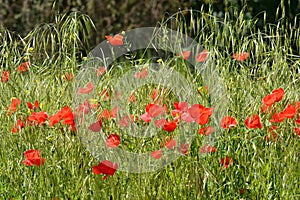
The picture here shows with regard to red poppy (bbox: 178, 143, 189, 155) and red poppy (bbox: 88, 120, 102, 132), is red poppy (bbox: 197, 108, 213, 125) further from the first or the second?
red poppy (bbox: 88, 120, 102, 132)

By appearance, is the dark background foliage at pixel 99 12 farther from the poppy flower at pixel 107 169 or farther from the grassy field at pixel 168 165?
the poppy flower at pixel 107 169

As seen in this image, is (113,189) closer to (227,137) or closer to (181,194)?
(181,194)

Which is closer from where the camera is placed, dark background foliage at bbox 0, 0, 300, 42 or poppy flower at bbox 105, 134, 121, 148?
poppy flower at bbox 105, 134, 121, 148

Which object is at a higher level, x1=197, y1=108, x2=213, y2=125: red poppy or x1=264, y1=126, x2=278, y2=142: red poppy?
x1=197, y1=108, x2=213, y2=125: red poppy

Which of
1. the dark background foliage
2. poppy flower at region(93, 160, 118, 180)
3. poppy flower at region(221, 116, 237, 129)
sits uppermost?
poppy flower at region(221, 116, 237, 129)

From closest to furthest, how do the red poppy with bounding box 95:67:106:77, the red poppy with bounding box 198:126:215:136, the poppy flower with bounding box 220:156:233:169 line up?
the red poppy with bounding box 198:126:215:136
the poppy flower with bounding box 220:156:233:169
the red poppy with bounding box 95:67:106:77

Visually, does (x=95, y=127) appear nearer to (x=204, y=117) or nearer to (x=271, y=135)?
(x=204, y=117)

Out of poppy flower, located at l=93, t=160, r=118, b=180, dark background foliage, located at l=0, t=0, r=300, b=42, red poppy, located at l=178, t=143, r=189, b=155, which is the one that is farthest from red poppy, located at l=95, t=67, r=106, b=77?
dark background foliage, located at l=0, t=0, r=300, b=42

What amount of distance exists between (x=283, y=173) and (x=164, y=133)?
49 cm

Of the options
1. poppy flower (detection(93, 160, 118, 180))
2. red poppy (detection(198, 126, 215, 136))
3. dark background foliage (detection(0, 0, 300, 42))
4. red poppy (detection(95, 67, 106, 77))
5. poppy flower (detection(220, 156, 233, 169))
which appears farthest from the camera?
dark background foliage (detection(0, 0, 300, 42))

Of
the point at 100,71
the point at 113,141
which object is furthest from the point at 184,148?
the point at 100,71

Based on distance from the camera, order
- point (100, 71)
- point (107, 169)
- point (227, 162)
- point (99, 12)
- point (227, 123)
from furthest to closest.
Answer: point (99, 12) < point (100, 71) < point (227, 162) < point (227, 123) < point (107, 169)

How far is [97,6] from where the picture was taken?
6305 millimetres

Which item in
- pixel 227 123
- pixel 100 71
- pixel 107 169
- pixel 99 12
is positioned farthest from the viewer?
pixel 99 12
